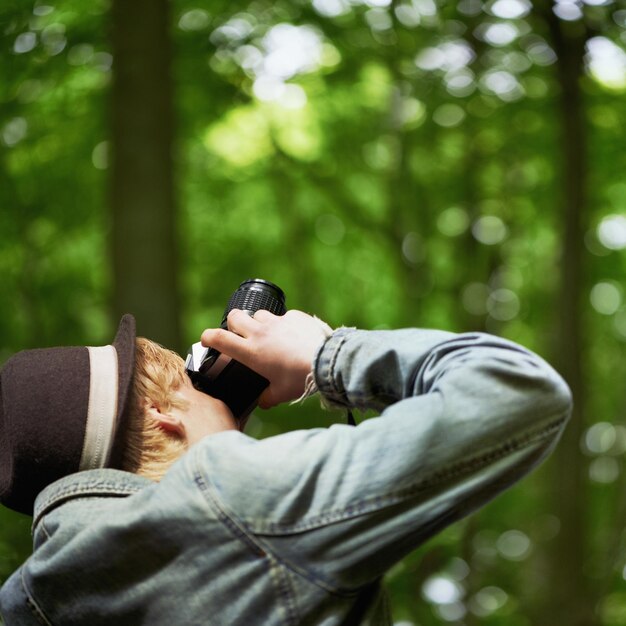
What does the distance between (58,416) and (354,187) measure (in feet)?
30.6

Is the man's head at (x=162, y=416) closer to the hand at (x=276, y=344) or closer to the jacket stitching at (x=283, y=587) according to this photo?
the hand at (x=276, y=344)

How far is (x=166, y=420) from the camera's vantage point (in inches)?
79.2

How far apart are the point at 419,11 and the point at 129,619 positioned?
7.02 meters

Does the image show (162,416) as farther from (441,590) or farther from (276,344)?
(441,590)

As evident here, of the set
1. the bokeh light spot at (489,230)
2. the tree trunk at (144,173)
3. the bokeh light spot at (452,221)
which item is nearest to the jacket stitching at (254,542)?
the tree trunk at (144,173)

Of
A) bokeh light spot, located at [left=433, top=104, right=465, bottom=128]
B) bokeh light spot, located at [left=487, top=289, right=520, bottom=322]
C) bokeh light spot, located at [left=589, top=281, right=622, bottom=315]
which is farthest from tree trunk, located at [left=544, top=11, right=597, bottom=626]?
bokeh light spot, located at [left=589, top=281, right=622, bottom=315]

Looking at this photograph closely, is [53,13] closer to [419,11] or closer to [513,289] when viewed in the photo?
[419,11]

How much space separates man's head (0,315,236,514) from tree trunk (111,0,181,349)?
2812mm

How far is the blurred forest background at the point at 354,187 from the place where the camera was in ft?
18.1

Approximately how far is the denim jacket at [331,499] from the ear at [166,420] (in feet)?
0.90

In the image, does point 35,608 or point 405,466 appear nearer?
point 405,466

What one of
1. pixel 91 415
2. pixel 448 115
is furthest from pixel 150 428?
pixel 448 115

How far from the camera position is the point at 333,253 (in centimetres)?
1138

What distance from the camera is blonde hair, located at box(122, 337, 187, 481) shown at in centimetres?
199
